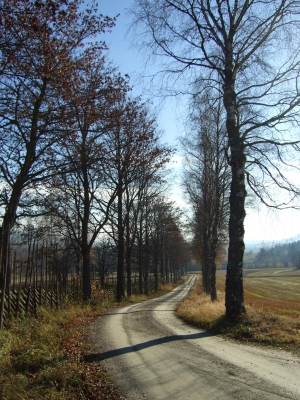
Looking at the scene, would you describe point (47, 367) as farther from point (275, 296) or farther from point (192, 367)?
point (275, 296)

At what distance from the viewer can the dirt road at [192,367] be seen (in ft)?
15.8

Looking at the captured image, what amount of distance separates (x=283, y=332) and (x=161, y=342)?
296 centimetres

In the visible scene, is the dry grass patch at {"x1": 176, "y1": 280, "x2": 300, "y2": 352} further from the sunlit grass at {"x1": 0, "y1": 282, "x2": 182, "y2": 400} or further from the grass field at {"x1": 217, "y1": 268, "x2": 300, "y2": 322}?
the sunlit grass at {"x1": 0, "y1": 282, "x2": 182, "y2": 400}

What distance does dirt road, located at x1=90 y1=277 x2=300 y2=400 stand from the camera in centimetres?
482

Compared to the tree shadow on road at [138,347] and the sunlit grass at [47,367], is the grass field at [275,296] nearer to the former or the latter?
the tree shadow on road at [138,347]

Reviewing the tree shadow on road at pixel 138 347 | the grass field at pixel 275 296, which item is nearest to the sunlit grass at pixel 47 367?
the tree shadow on road at pixel 138 347

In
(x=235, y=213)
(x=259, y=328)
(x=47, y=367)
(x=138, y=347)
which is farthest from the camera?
(x=235, y=213)

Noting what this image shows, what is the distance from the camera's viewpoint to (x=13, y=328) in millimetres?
8703

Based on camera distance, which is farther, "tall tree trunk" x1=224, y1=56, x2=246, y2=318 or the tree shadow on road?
"tall tree trunk" x1=224, y1=56, x2=246, y2=318

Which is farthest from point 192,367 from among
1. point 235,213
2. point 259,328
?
point 235,213

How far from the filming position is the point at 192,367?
5.95 meters

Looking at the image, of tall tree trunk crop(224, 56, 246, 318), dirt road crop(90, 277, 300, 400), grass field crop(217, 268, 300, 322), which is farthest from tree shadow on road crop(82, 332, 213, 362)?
grass field crop(217, 268, 300, 322)

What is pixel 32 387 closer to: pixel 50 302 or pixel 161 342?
pixel 161 342

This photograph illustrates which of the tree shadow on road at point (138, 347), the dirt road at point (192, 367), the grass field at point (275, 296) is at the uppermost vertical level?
the dirt road at point (192, 367)
